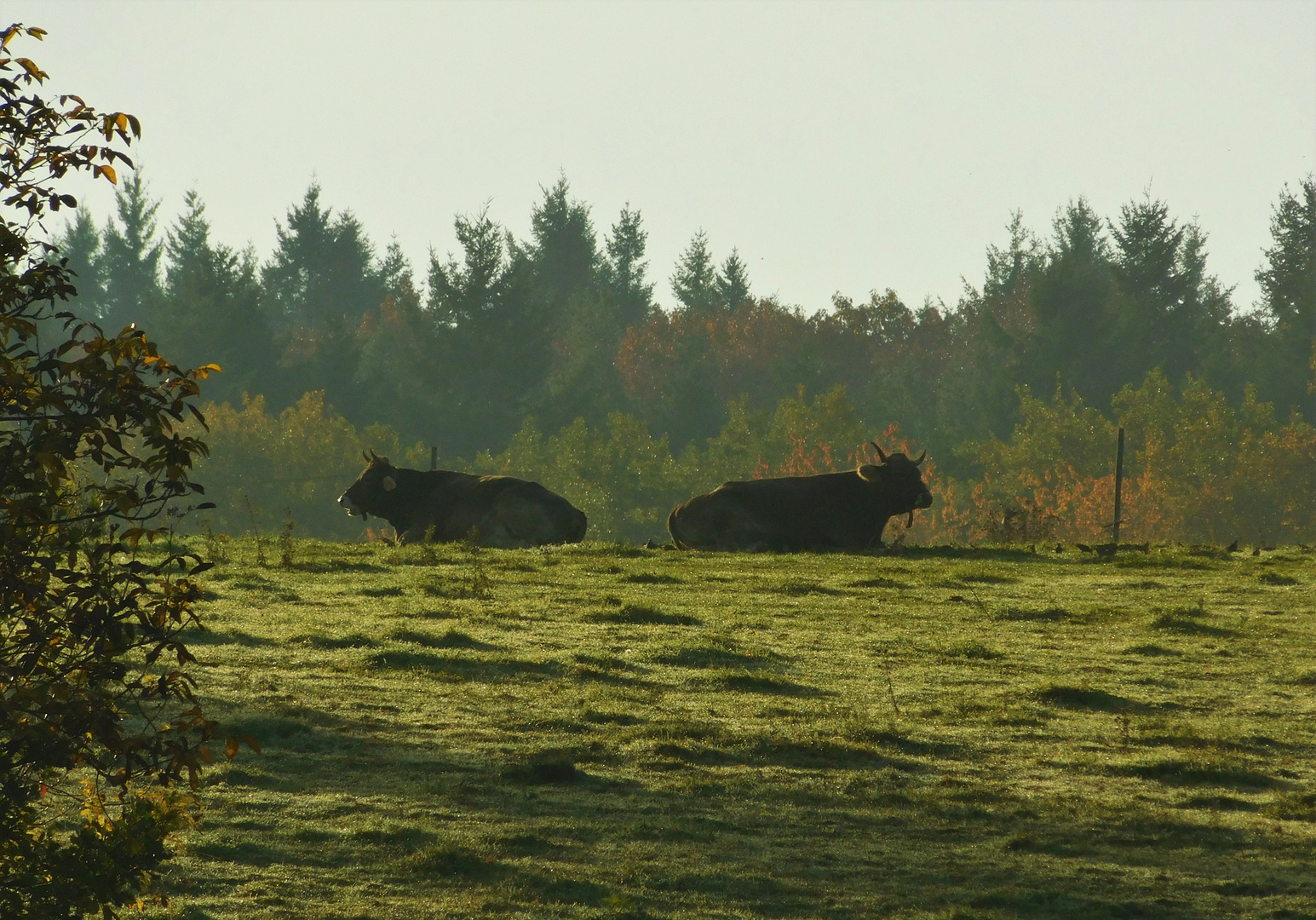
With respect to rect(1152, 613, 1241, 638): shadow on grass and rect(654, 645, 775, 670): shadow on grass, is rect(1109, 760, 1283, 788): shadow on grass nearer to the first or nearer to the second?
rect(654, 645, 775, 670): shadow on grass

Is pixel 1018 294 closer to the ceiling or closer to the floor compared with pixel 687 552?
closer to the ceiling

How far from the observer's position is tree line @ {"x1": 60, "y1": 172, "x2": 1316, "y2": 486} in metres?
75.1

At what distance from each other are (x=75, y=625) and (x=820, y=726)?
631 centimetres

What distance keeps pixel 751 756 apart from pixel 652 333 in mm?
85181

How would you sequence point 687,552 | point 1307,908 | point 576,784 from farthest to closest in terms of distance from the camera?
point 687,552, point 576,784, point 1307,908

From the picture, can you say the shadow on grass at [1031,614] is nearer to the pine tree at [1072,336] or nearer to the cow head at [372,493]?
the cow head at [372,493]

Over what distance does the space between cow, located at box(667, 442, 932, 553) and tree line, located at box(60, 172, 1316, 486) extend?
151ft

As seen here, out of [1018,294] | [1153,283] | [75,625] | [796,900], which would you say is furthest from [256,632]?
[1018,294]

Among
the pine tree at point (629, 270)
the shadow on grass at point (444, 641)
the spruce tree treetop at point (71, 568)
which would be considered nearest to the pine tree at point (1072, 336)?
the pine tree at point (629, 270)

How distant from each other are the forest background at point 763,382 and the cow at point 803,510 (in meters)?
37.0

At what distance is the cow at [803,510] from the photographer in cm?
2292

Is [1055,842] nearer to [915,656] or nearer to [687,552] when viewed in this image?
[915,656]

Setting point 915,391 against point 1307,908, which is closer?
point 1307,908

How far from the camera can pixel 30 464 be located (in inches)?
164
